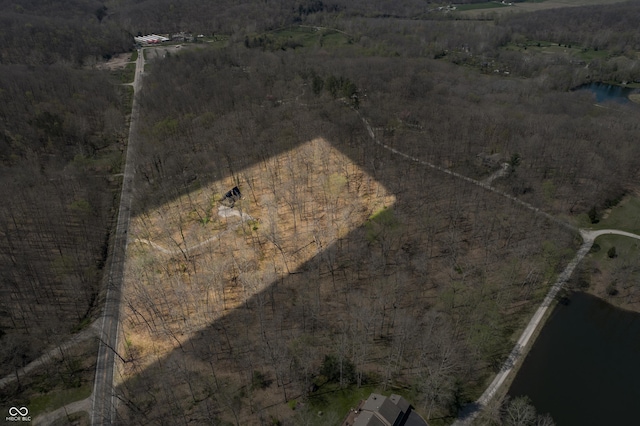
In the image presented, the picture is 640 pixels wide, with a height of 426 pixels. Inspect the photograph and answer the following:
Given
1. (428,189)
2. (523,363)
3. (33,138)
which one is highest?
(33,138)

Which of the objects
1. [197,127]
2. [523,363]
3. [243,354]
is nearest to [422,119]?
[197,127]

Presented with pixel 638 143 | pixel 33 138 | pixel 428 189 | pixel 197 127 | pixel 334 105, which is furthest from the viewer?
pixel 334 105

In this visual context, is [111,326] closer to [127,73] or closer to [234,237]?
[234,237]

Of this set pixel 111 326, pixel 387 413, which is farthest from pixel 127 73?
pixel 387 413

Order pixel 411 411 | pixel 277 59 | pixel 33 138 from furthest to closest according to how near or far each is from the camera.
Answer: pixel 277 59 → pixel 33 138 → pixel 411 411

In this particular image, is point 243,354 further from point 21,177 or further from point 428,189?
point 21,177

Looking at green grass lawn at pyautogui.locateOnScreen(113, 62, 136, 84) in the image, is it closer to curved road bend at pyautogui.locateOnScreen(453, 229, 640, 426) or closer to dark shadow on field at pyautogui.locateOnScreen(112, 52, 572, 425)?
dark shadow on field at pyautogui.locateOnScreen(112, 52, 572, 425)

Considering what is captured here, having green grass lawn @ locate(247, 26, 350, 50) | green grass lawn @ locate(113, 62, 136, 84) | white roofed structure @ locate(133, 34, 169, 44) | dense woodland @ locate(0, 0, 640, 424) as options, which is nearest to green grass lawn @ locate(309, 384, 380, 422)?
dense woodland @ locate(0, 0, 640, 424)

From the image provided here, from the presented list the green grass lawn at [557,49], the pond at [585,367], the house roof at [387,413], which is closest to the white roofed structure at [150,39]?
the green grass lawn at [557,49]
